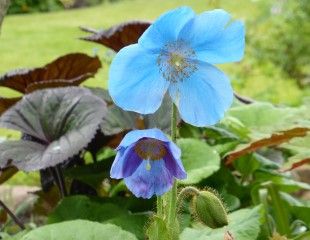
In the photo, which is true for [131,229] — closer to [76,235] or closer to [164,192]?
[76,235]

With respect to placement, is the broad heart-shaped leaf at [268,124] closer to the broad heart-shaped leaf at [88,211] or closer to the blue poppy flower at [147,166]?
the broad heart-shaped leaf at [88,211]

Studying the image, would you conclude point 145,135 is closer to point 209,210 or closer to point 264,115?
point 209,210

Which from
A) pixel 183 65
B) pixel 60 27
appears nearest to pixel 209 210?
pixel 183 65

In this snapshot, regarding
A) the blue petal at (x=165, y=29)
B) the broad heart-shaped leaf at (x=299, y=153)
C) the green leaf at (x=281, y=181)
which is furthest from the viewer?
the green leaf at (x=281, y=181)

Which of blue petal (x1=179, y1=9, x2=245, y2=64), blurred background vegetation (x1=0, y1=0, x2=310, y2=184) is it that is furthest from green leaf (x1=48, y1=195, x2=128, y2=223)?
blurred background vegetation (x1=0, y1=0, x2=310, y2=184)

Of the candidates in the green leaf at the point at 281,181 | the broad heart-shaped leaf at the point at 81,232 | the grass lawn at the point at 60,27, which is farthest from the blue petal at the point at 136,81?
the grass lawn at the point at 60,27

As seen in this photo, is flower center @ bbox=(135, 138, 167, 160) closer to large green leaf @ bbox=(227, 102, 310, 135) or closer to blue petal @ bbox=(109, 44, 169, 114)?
blue petal @ bbox=(109, 44, 169, 114)

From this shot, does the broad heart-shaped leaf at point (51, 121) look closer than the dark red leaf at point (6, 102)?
Yes
